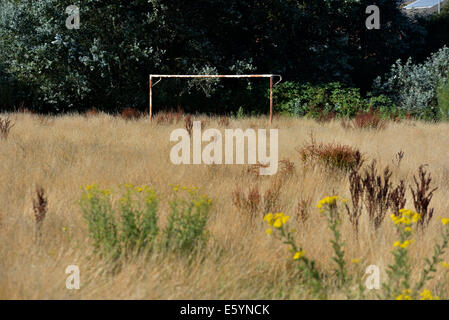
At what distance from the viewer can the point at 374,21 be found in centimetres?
2031

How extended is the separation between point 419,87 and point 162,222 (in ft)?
50.8

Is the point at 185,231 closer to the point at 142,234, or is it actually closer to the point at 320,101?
the point at 142,234

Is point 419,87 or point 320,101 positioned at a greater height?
point 419,87

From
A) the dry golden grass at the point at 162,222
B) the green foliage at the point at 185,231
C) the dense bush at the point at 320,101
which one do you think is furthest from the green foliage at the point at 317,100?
the green foliage at the point at 185,231

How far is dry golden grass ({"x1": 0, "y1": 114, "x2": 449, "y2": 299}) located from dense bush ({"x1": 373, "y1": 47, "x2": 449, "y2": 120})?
844 cm

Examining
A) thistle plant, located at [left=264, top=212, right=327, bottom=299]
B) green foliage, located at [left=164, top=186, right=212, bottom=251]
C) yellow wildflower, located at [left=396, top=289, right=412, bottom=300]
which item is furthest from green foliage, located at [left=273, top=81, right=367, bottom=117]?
yellow wildflower, located at [left=396, top=289, right=412, bottom=300]

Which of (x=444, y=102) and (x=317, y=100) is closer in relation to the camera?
(x=317, y=100)

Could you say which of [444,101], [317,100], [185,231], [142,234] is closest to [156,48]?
[317,100]

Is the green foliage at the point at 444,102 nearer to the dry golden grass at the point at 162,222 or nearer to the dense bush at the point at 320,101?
the dense bush at the point at 320,101

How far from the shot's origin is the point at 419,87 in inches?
699

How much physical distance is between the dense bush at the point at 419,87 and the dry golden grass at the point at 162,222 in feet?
27.7

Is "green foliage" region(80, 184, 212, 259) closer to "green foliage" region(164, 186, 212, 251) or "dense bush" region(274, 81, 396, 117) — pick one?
"green foliage" region(164, 186, 212, 251)

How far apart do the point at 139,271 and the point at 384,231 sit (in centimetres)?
213
